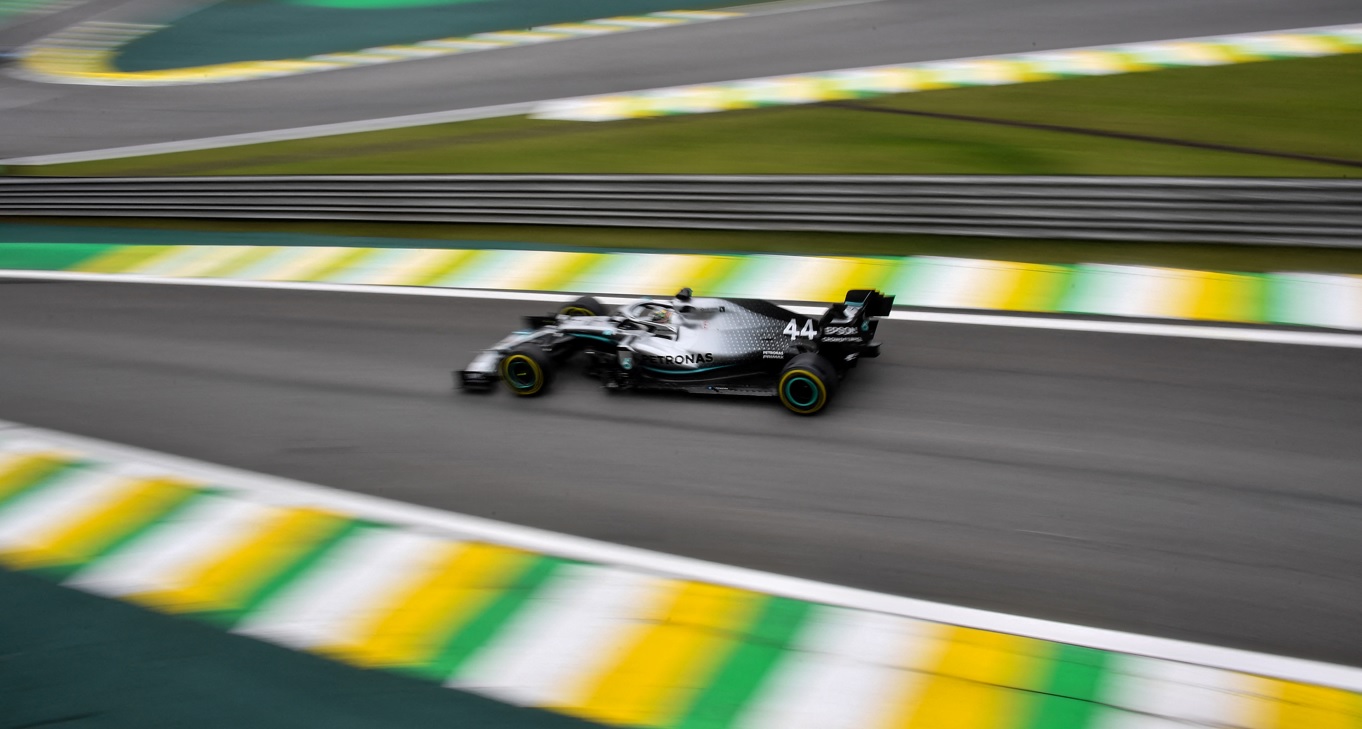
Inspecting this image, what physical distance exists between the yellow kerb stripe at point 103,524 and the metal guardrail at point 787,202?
22.4ft

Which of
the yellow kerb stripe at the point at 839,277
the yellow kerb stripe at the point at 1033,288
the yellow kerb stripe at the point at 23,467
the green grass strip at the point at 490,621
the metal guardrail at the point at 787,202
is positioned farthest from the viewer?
the yellow kerb stripe at the point at 839,277

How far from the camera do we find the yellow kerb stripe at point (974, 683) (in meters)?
5.50

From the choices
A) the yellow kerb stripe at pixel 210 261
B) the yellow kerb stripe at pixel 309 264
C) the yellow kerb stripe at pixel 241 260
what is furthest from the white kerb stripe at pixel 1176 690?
the yellow kerb stripe at pixel 210 261

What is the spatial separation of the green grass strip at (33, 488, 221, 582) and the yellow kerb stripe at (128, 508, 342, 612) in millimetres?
736

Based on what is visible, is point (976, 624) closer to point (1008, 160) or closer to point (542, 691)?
point (542, 691)

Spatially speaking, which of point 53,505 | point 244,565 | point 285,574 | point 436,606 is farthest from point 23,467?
point 436,606

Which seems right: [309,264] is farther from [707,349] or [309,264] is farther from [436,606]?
[436,606]

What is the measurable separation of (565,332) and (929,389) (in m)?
3.24

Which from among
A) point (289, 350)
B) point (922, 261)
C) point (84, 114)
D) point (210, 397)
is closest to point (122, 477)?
point (210, 397)

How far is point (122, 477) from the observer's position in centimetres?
892

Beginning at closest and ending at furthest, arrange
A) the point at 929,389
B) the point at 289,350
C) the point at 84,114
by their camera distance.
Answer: the point at 929,389 → the point at 289,350 → the point at 84,114

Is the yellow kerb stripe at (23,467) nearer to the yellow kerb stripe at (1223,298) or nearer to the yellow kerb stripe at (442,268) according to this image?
the yellow kerb stripe at (442,268)

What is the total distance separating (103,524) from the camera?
321 inches

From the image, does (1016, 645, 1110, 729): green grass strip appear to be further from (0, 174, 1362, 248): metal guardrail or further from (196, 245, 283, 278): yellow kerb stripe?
(196, 245, 283, 278): yellow kerb stripe
